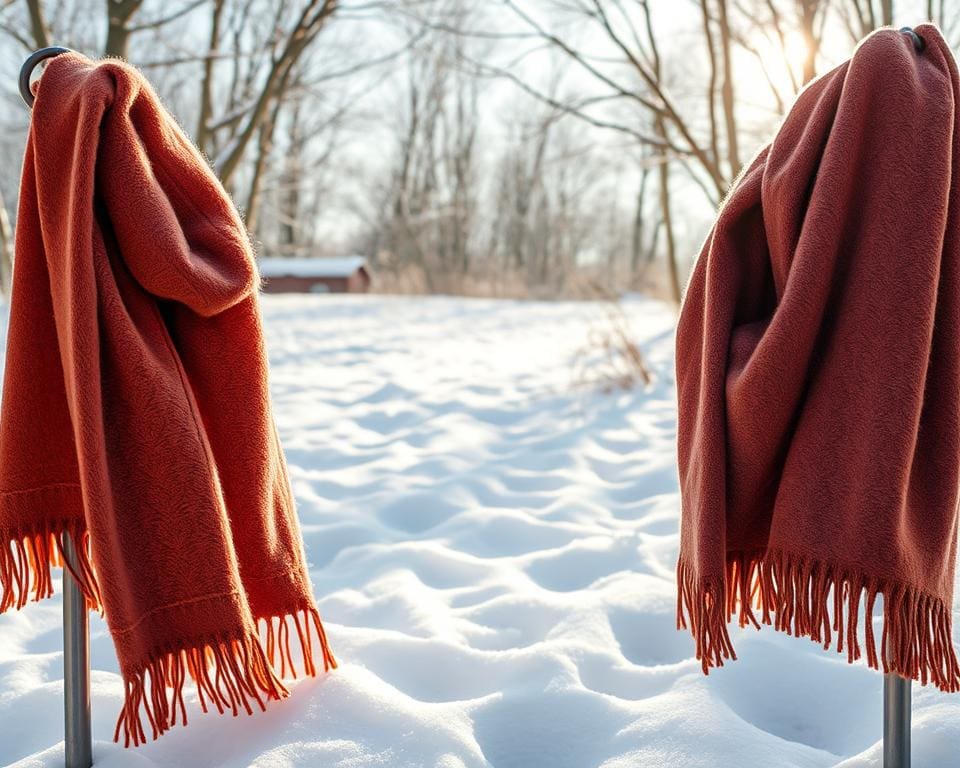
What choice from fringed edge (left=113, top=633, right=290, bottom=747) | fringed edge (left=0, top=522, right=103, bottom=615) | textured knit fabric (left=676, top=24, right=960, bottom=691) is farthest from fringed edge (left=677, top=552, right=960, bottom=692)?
fringed edge (left=0, top=522, right=103, bottom=615)

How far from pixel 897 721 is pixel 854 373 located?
55 cm

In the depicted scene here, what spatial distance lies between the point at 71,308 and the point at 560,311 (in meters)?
10.5

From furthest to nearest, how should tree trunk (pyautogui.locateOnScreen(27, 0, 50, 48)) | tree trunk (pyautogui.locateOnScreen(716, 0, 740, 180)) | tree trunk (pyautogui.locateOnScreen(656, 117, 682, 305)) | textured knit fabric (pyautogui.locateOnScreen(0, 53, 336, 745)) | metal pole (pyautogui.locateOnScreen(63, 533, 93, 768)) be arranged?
tree trunk (pyautogui.locateOnScreen(656, 117, 682, 305)), tree trunk (pyautogui.locateOnScreen(27, 0, 50, 48)), tree trunk (pyautogui.locateOnScreen(716, 0, 740, 180)), metal pole (pyautogui.locateOnScreen(63, 533, 93, 768)), textured knit fabric (pyautogui.locateOnScreen(0, 53, 336, 745))

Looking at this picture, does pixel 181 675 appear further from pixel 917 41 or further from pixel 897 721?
pixel 917 41

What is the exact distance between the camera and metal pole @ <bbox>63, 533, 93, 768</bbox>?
1.32 m

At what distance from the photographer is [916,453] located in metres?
1.17

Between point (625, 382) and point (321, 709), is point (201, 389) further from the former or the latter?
point (625, 382)

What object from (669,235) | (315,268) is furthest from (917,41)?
(315,268)

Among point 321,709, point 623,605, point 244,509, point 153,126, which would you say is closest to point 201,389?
point 244,509

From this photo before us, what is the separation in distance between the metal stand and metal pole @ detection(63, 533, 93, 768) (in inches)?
50.6

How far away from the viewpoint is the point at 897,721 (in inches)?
48.1

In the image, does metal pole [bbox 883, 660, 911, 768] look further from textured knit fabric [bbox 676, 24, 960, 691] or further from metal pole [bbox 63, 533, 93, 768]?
metal pole [bbox 63, 533, 93, 768]

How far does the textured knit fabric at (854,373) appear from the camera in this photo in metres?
1.09

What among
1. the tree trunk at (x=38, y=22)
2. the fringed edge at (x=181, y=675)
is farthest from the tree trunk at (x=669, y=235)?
the fringed edge at (x=181, y=675)
